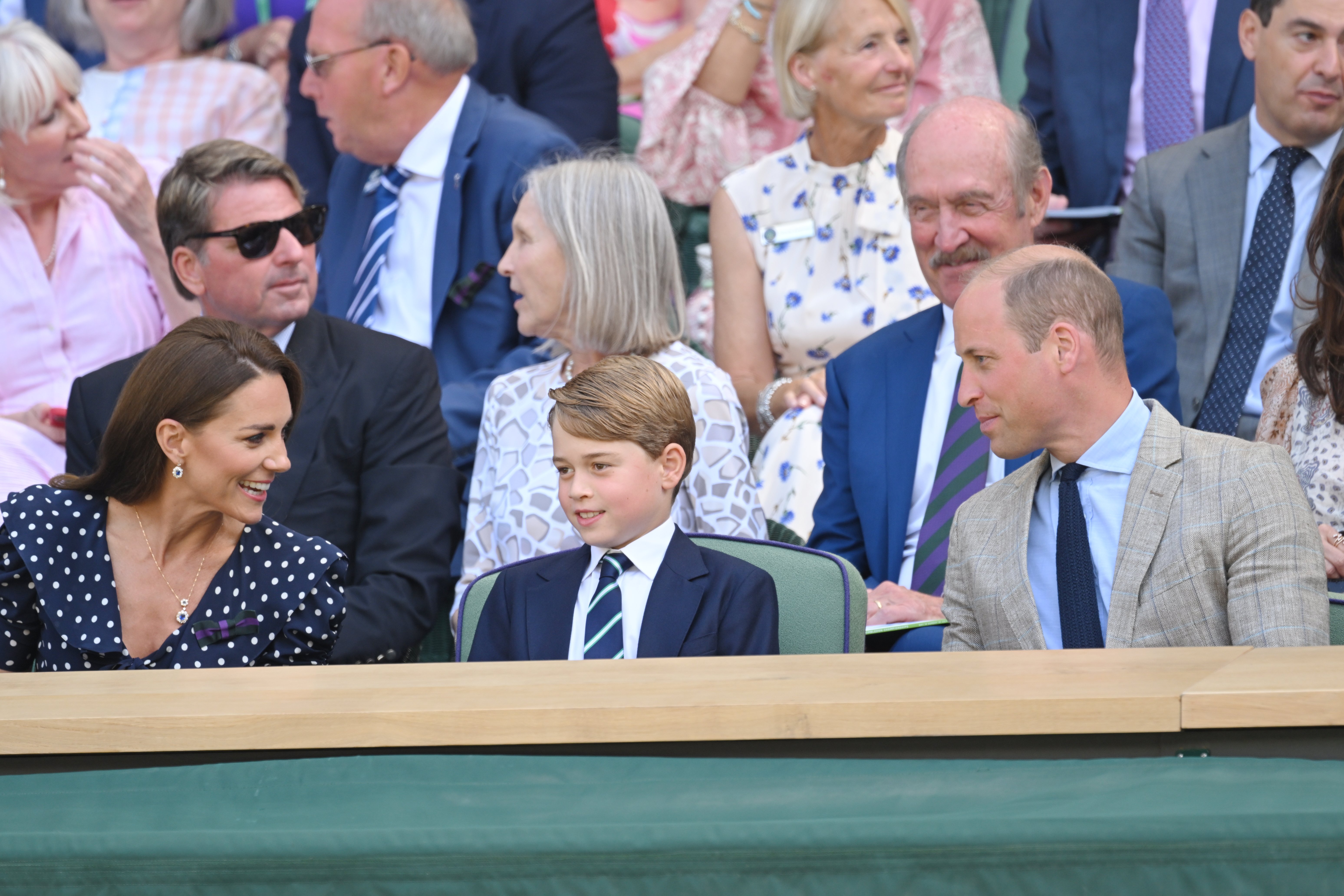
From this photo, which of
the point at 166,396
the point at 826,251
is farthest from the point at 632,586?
the point at 826,251

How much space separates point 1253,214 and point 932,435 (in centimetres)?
108

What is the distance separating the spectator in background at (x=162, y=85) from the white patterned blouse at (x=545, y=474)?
1.62 meters

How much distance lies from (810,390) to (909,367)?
46 cm

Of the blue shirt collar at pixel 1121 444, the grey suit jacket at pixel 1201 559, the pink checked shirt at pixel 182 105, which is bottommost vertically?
the grey suit jacket at pixel 1201 559

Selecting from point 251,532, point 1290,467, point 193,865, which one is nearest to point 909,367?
point 1290,467

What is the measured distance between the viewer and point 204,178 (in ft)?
9.59

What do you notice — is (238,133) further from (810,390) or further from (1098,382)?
(1098,382)

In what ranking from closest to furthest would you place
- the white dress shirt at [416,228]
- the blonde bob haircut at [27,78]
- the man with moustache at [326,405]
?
the man with moustache at [326,405] < the blonde bob haircut at [27,78] < the white dress shirt at [416,228]

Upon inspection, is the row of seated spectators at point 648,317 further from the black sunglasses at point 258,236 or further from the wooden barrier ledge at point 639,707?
the wooden barrier ledge at point 639,707

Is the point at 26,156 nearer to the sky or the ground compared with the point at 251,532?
nearer to the sky

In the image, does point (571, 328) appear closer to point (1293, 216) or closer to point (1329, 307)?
point (1329, 307)

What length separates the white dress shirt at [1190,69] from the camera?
3.85 m

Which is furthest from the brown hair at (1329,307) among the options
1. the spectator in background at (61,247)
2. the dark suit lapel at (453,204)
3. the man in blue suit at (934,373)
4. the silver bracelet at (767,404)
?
the spectator in background at (61,247)

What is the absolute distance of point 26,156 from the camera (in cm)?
346
